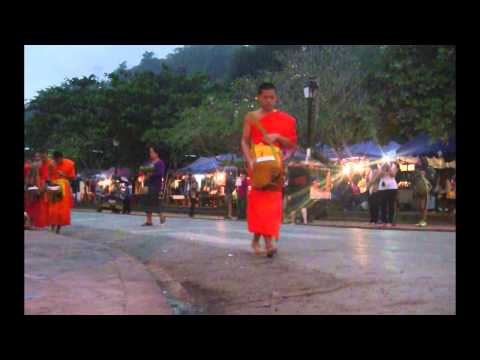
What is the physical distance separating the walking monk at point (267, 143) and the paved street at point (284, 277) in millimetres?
356

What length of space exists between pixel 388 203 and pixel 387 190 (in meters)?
0.45

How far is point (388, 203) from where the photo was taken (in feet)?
53.5

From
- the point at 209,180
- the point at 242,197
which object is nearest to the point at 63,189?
the point at 242,197

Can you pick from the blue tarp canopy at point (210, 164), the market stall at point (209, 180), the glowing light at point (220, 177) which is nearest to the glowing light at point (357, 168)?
the market stall at point (209, 180)

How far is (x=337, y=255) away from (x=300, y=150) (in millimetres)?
19102

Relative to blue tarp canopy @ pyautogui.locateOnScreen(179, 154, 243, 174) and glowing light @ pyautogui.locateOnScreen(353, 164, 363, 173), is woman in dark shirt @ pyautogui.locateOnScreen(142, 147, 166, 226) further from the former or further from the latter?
blue tarp canopy @ pyautogui.locateOnScreen(179, 154, 243, 174)

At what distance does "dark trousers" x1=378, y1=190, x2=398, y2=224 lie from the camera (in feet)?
52.4

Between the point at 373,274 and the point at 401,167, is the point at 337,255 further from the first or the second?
the point at 401,167

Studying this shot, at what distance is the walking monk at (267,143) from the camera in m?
6.79

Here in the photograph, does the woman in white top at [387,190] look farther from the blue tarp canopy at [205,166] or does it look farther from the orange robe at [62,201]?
the blue tarp canopy at [205,166]

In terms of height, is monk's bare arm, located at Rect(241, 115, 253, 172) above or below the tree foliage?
below

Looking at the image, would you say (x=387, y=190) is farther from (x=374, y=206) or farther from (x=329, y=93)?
(x=329, y=93)

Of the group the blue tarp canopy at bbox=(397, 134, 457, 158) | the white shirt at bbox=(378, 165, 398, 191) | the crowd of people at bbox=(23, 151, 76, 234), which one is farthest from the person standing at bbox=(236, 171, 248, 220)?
the crowd of people at bbox=(23, 151, 76, 234)

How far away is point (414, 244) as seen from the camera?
9.25 m
